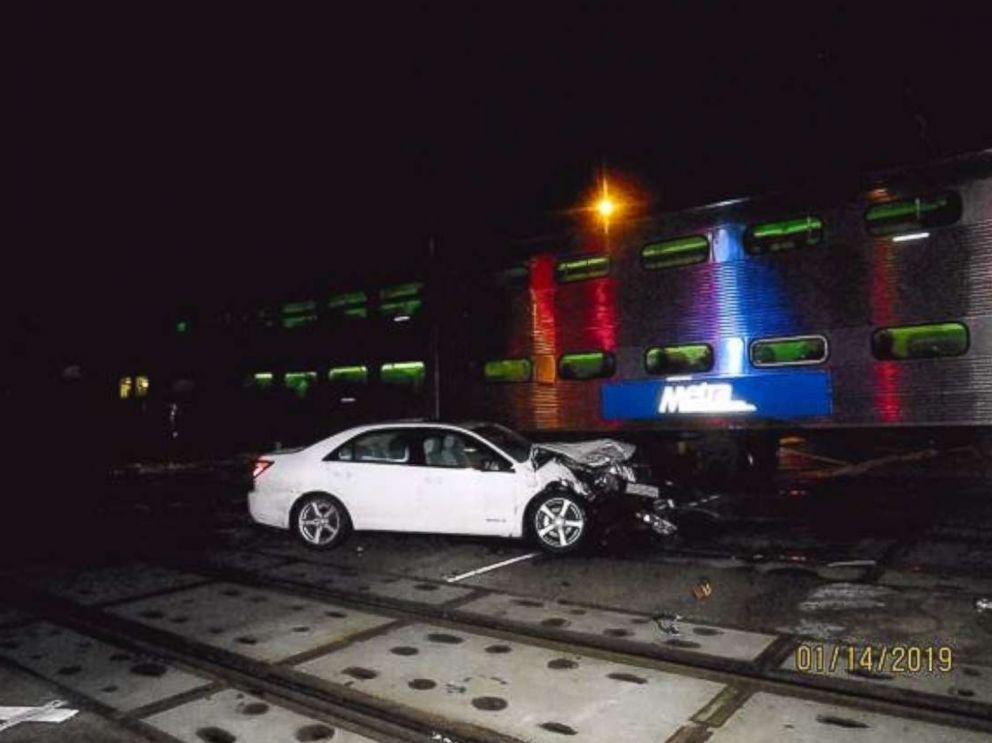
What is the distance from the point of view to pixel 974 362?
929 cm

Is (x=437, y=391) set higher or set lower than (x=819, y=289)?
lower

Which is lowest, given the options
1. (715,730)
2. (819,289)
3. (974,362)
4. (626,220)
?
(715,730)

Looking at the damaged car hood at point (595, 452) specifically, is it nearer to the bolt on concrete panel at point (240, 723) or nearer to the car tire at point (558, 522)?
the car tire at point (558, 522)

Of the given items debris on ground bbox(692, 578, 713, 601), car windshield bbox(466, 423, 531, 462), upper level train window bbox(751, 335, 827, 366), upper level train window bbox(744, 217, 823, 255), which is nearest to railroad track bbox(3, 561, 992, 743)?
debris on ground bbox(692, 578, 713, 601)

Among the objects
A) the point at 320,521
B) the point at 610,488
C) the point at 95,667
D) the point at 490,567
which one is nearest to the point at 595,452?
the point at 610,488

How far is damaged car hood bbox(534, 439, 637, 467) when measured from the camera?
896cm

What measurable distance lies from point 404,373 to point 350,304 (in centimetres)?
236

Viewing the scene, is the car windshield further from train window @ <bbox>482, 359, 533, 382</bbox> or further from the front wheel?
train window @ <bbox>482, 359, 533, 382</bbox>

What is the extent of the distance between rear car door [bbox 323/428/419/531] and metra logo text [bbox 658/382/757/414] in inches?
186

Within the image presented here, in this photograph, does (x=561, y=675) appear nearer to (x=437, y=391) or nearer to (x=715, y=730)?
(x=715, y=730)

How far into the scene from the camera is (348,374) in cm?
1642

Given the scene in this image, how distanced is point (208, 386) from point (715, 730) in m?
19.7

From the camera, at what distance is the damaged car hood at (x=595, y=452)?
8.96 m

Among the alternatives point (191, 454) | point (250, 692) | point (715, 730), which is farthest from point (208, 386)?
point (715, 730)
